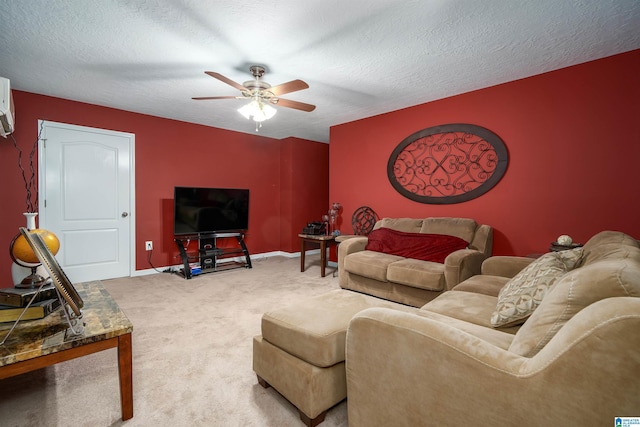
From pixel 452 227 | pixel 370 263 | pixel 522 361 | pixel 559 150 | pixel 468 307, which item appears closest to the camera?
pixel 522 361

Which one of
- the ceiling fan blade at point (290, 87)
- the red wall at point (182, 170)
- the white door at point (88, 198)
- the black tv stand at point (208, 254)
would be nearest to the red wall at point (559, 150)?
the ceiling fan blade at point (290, 87)

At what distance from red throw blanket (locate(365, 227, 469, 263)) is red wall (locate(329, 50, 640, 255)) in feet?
1.86

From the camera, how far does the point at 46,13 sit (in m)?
2.04

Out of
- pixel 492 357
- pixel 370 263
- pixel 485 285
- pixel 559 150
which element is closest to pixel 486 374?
pixel 492 357

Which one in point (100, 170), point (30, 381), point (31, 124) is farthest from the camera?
point (100, 170)

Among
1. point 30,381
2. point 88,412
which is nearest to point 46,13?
point 30,381

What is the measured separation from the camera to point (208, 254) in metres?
4.47

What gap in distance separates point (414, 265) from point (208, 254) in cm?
307

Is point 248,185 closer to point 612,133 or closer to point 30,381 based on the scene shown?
point 30,381

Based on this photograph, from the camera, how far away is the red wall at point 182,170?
343cm

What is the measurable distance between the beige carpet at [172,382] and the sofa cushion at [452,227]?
2005 mm

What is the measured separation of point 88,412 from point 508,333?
2.16m

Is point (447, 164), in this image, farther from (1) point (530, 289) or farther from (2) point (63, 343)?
(2) point (63, 343)

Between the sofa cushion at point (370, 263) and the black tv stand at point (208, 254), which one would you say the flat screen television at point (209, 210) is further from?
the sofa cushion at point (370, 263)
